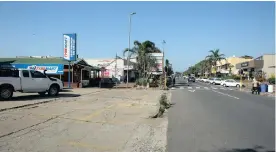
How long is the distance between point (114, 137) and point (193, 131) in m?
2.56

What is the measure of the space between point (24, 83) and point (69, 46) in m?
13.7

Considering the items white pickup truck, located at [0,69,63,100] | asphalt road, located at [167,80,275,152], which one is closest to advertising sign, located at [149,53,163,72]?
white pickup truck, located at [0,69,63,100]

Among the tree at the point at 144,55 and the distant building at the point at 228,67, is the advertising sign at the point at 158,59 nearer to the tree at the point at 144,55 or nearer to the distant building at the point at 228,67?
the tree at the point at 144,55

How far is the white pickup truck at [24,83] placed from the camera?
16469 mm

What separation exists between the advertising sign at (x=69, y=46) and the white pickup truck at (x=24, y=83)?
10831mm

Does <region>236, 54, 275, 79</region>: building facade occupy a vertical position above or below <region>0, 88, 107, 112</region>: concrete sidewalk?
above

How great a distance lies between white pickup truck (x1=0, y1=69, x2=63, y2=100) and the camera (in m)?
16.5

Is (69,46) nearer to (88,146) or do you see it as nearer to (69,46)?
(69,46)

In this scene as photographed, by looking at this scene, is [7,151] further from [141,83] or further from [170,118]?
[141,83]

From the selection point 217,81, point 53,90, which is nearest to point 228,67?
point 217,81

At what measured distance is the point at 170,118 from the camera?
11.8 meters

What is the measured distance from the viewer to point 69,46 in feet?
101

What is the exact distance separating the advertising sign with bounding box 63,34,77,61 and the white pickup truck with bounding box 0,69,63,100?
10.8 metres

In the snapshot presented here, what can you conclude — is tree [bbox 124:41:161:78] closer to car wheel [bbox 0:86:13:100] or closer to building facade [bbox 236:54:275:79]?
building facade [bbox 236:54:275:79]
